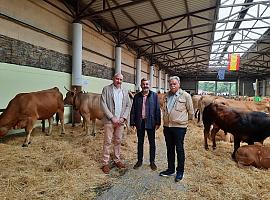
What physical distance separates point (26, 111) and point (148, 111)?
10.6 feet

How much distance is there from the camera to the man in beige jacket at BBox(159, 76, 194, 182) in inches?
156

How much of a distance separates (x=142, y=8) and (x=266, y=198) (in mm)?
9925

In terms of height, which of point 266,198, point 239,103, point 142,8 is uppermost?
point 142,8

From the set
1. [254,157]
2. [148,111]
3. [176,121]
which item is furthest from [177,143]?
[254,157]

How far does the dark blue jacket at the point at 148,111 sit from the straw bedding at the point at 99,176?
83 centimetres

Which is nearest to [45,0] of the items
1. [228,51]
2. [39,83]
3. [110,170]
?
[39,83]

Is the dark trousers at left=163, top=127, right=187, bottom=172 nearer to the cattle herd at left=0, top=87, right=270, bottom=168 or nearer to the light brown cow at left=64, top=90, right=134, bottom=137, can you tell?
the cattle herd at left=0, top=87, right=270, bottom=168

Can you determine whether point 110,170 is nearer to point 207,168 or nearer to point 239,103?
point 207,168

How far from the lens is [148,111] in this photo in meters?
4.38

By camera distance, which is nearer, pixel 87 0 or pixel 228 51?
pixel 87 0

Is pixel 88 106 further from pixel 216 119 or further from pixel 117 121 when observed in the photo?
pixel 216 119

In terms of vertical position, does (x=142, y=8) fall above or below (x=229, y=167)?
above

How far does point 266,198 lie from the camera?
3385 mm

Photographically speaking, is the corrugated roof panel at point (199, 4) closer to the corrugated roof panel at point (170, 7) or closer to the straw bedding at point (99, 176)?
the corrugated roof panel at point (170, 7)
